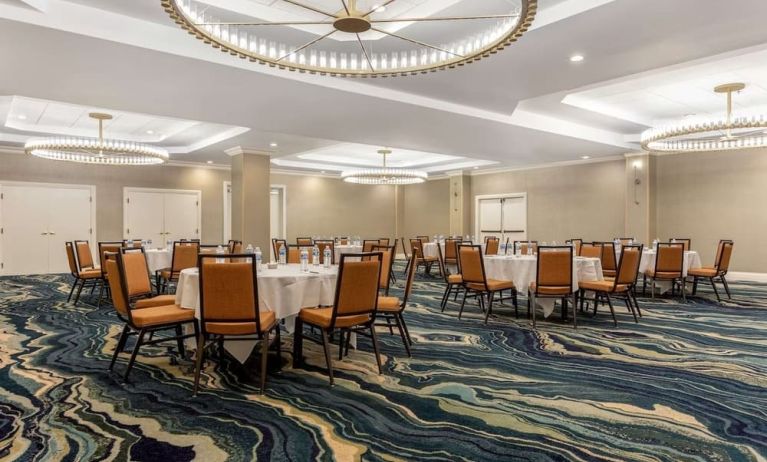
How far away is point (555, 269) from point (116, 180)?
11.3 metres

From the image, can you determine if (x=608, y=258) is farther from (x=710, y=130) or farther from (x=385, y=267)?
(x=385, y=267)

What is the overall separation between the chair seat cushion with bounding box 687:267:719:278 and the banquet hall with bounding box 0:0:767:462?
0.19ft

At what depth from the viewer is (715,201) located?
1079cm

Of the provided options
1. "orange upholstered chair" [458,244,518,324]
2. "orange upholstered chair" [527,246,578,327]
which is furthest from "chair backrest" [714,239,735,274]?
"orange upholstered chair" [458,244,518,324]

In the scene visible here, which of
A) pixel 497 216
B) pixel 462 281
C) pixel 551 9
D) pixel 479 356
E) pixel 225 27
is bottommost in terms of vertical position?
pixel 479 356

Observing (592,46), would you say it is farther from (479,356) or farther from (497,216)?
(497,216)

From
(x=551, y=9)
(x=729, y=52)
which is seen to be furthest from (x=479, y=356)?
(x=729, y=52)

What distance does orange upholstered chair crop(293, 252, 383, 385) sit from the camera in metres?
3.52

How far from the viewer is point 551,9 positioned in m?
4.34

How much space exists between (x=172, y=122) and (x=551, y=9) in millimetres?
7831

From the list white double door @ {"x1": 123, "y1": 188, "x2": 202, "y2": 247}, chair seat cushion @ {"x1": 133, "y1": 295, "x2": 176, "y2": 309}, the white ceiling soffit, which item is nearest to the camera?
chair seat cushion @ {"x1": 133, "y1": 295, "x2": 176, "y2": 309}

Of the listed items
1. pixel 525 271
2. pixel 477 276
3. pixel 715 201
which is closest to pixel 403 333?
pixel 477 276

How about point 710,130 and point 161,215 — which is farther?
point 161,215

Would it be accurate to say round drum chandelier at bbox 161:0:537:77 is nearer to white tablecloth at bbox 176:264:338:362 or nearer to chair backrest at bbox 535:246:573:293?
white tablecloth at bbox 176:264:338:362
